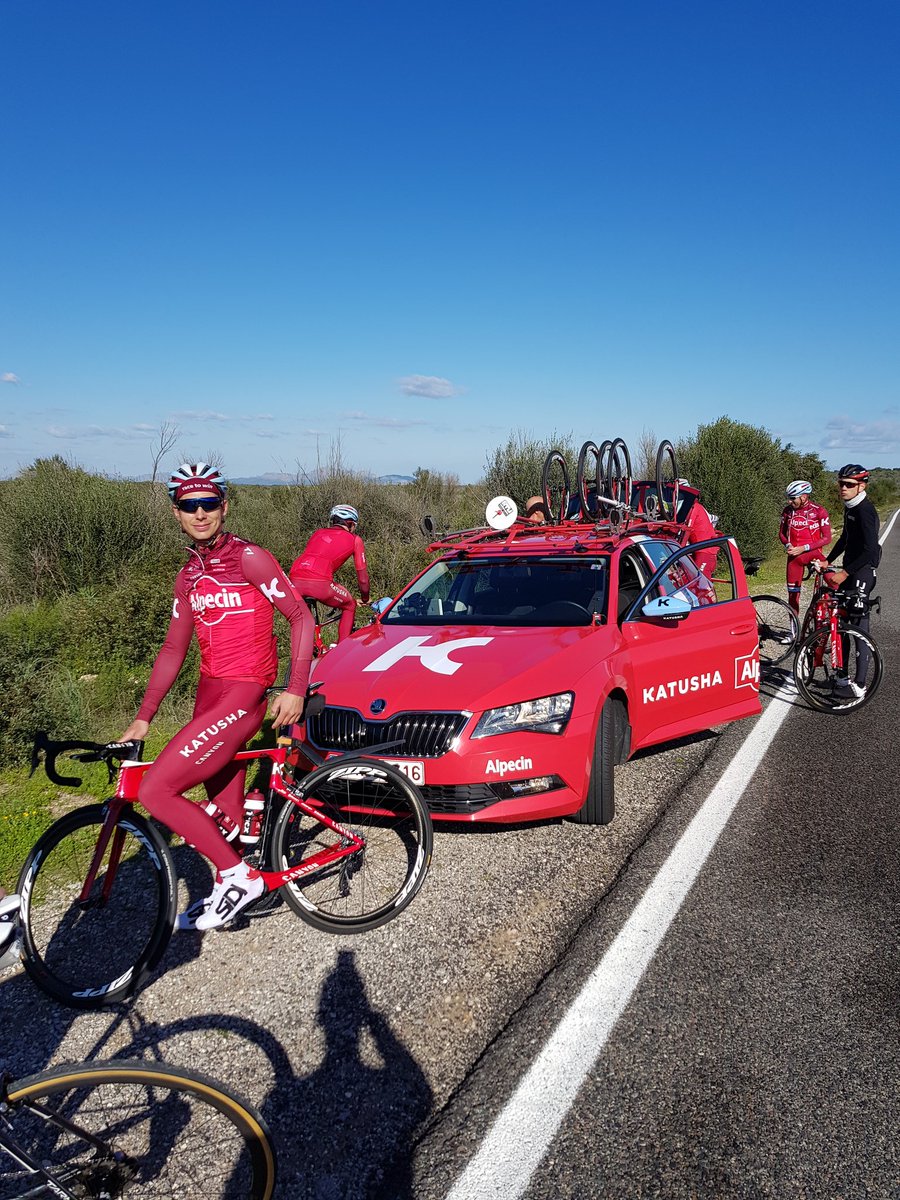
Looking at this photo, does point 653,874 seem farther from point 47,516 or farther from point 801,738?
point 47,516

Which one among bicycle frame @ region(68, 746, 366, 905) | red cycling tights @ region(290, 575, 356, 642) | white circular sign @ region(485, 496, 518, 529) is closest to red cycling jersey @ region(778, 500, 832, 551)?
white circular sign @ region(485, 496, 518, 529)

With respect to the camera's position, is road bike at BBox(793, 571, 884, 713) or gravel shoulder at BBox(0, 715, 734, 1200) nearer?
gravel shoulder at BBox(0, 715, 734, 1200)

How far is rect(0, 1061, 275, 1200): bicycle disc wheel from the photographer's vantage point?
1877 millimetres

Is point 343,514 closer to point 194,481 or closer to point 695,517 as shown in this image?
point 695,517

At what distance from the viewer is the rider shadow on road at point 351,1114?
94.7 inches

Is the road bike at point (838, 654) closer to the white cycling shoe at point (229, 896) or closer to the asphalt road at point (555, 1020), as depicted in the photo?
the asphalt road at point (555, 1020)

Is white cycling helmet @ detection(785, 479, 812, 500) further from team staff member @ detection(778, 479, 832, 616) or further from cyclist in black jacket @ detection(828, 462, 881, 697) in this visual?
cyclist in black jacket @ detection(828, 462, 881, 697)

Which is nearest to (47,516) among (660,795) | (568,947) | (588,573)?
(588,573)

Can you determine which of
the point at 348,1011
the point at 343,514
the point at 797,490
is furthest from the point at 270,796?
the point at 797,490

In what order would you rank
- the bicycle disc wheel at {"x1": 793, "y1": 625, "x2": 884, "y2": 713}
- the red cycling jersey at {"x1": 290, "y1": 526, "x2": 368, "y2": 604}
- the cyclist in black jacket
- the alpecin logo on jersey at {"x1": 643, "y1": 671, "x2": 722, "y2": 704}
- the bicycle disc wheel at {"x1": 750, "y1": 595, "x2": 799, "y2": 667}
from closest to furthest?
the alpecin logo on jersey at {"x1": 643, "y1": 671, "x2": 722, "y2": 704} < the bicycle disc wheel at {"x1": 793, "y1": 625, "x2": 884, "y2": 713} < the cyclist in black jacket < the red cycling jersey at {"x1": 290, "y1": 526, "x2": 368, "y2": 604} < the bicycle disc wheel at {"x1": 750, "y1": 595, "x2": 799, "y2": 667}

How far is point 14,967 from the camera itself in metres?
3.74

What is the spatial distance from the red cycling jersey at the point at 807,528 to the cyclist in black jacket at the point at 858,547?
1666 millimetres

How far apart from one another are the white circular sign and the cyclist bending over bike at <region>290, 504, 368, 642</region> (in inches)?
77.7

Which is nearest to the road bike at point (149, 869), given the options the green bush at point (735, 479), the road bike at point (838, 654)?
the road bike at point (838, 654)
